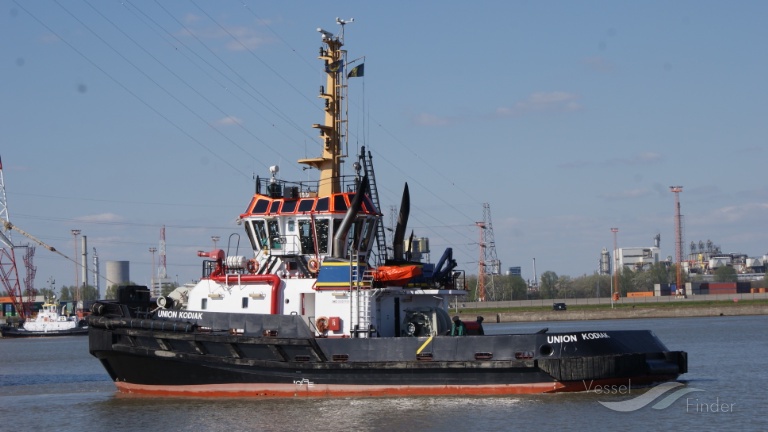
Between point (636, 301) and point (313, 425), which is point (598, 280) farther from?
point (313, 425)

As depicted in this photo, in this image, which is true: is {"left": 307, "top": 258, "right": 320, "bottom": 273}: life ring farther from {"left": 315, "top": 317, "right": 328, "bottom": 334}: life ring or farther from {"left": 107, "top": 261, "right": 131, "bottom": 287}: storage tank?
{"left": 107, "top": 261, "right": 131, "bottom": 287}: storage tank

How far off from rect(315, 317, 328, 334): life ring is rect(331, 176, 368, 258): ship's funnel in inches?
56.3

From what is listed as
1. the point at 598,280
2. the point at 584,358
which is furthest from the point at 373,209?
the point at 598,280

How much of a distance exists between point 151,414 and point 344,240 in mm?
5546

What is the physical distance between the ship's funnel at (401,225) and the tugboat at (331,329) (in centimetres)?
3

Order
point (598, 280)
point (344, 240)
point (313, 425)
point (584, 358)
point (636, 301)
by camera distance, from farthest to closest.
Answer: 1. point (598, 280)
2. point (636, 301)
3. point (344, 240)
4. point (584, 358)
5. point (313, 425)

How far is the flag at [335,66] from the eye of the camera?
23.9 m

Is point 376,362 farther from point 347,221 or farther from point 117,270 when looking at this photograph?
point 117,270

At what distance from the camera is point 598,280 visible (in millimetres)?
143125

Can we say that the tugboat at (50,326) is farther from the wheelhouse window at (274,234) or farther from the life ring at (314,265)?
the life ring at (314,265)

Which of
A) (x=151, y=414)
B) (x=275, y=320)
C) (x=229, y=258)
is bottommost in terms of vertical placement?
(x=151, y=414)

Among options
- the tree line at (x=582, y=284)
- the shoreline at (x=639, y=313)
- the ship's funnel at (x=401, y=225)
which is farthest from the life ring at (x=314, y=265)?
the tree line at (x=582, y=284)

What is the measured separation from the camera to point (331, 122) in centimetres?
2388

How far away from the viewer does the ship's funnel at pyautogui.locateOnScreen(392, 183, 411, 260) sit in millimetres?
23594
